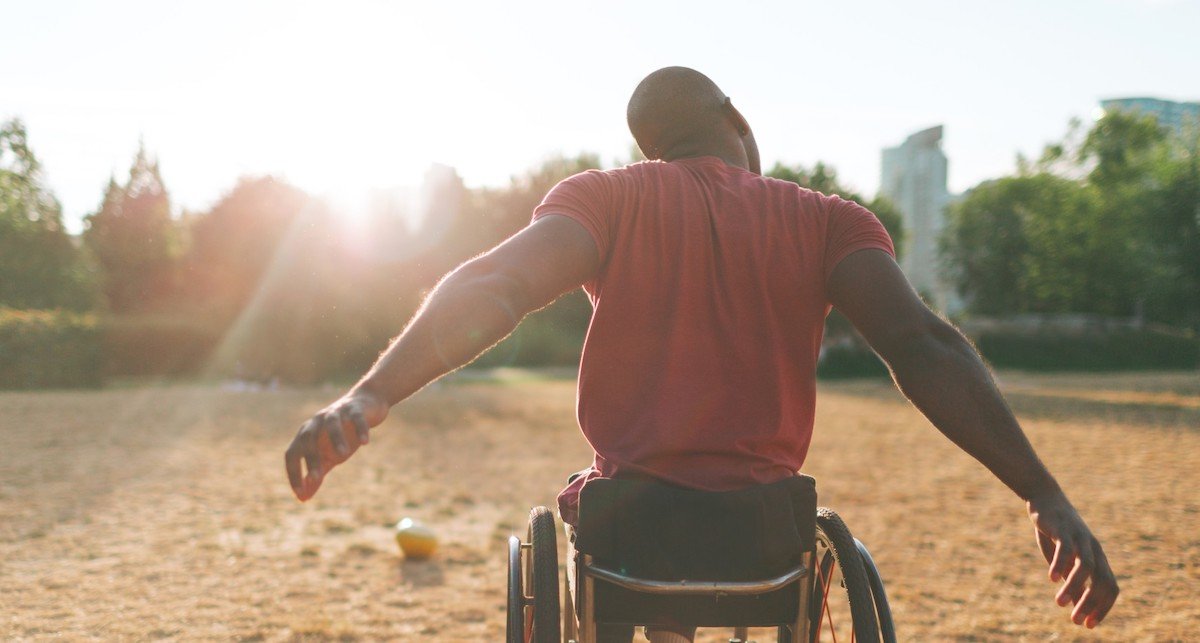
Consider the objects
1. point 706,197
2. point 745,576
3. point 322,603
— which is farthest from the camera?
point 322,603

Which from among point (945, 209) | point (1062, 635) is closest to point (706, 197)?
point (1062, 635)

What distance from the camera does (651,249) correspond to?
2027 mm

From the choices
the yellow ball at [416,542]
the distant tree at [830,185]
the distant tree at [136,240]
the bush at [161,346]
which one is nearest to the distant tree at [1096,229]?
the distant tree at [830,185]

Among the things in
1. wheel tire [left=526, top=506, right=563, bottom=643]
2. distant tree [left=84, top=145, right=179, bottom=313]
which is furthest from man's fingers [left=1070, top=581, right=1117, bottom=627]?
distant tree [left=84, top=145, right=179, bottom=313]

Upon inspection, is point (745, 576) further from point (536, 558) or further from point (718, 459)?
point (536, 558)

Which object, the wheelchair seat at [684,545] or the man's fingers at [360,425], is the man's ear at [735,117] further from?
the man's fingers at [360,425]

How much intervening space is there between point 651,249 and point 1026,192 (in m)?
62.8

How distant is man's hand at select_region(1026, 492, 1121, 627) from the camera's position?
1.81 meters

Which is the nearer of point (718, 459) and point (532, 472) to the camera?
point (718, 459)

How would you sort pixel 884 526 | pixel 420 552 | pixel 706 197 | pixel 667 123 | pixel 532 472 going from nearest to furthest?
pixel 706 197, pixel 667 123, pixel 420 552, pixel 884 526, pixel 532 472

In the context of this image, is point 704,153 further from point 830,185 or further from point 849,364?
point 849,364

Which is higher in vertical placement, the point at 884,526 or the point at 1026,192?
the point at 1026,192

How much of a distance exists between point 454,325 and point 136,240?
38.5 metres

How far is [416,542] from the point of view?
22.1 feet
